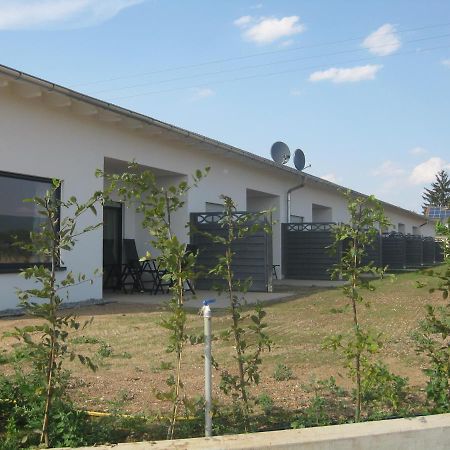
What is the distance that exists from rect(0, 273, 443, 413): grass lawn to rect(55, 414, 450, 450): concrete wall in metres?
0.54

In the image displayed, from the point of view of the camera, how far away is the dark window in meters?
10.1

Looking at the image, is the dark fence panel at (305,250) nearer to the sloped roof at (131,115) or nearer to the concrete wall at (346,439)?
the sloped roof at (131,115)

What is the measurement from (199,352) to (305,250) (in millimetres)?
14081

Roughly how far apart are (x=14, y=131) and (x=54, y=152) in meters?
1.02

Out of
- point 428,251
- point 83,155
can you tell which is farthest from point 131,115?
point 428,251

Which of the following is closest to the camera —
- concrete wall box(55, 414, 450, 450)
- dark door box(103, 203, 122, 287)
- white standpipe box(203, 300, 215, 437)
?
concrete wall box(55, 414, 450, 450)

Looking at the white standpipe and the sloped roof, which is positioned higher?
the sloped roof

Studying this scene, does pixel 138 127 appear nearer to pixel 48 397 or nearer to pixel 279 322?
pixel 279 322

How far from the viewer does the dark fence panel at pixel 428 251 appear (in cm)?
3730

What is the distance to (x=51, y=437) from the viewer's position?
12.0 feet

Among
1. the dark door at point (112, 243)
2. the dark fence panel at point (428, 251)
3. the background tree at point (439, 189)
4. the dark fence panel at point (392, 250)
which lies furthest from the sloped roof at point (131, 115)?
the background tree at point (439, 189)

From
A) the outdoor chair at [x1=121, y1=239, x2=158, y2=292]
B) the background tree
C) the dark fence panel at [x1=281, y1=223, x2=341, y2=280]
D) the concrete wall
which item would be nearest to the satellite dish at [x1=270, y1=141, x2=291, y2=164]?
the dark fence panel at [x1=281, y1=223, x2=341, y2=280]

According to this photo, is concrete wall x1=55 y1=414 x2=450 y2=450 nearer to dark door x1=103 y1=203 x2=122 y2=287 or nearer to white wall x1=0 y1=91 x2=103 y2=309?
white wall x1=0 y1=91 x2=103 y2=309

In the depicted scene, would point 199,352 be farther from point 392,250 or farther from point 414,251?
point 414,251
